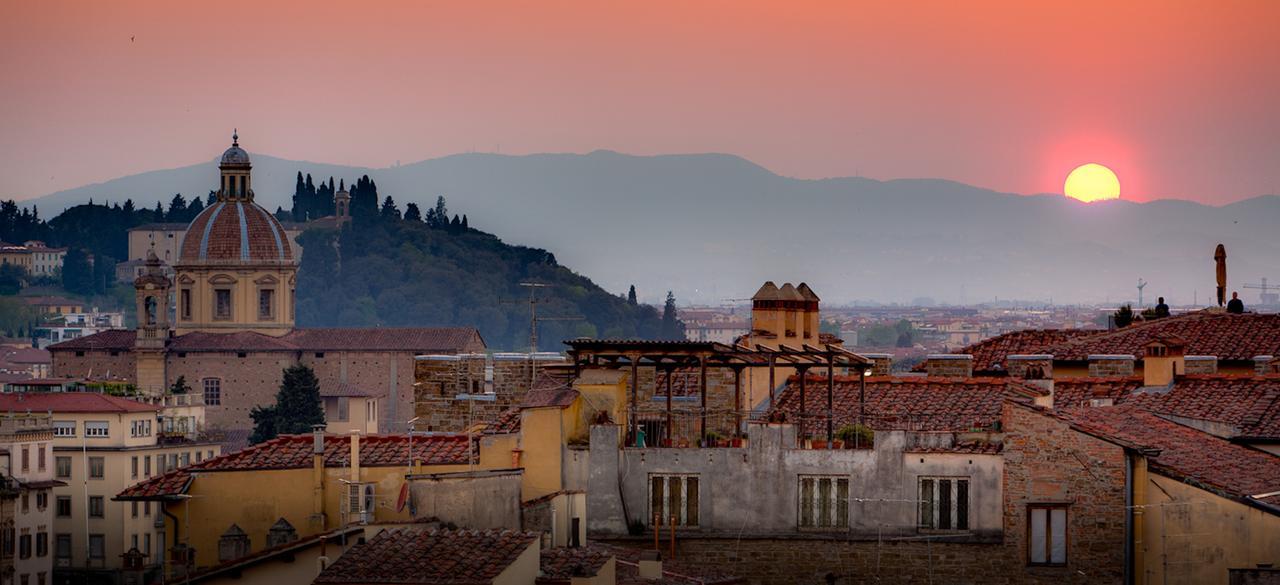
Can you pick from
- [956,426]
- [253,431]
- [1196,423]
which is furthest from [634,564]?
[253,431]

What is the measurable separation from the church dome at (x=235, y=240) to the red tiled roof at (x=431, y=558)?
414 feet

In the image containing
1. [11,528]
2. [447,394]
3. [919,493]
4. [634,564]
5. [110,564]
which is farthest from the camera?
[110,564]

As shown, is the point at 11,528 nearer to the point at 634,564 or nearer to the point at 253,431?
the point at 634,564

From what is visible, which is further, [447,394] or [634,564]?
[447,394]

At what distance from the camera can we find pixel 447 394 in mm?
32281

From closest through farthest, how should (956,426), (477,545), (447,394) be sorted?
(477,545) < (956,426) < (447,394)

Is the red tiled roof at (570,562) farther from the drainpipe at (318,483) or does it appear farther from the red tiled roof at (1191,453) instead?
the red tiled roof at (1191,453)

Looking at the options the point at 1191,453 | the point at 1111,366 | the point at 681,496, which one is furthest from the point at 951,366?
the point at 681,496

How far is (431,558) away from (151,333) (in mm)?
120717

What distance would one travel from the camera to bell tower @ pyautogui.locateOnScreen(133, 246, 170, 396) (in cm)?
13862

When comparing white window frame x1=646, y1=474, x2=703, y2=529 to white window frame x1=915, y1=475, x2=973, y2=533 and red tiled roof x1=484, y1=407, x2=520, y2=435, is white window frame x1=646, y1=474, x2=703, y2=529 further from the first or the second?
white window frame x1=915, y1=475, x2=973, y2=533

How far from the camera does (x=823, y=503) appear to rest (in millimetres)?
25891

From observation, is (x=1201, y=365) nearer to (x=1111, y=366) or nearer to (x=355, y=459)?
(x=1111, y=366)

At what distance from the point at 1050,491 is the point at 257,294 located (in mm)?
123106
